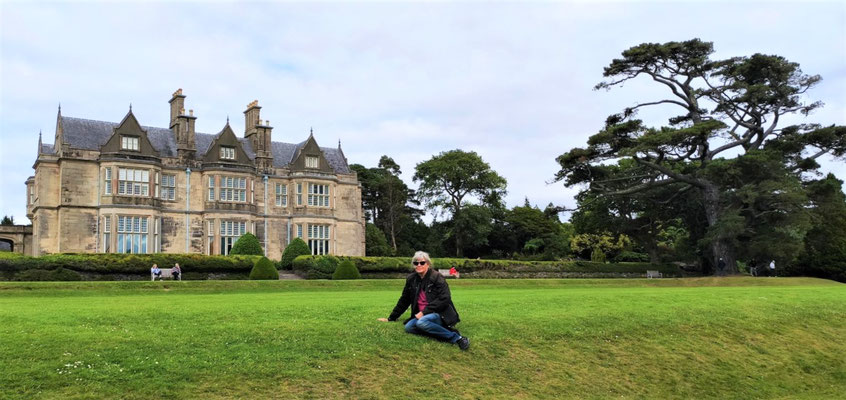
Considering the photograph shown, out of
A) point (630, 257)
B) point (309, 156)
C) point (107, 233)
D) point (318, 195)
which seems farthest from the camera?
point (630, 257)

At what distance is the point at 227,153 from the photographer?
156 ft

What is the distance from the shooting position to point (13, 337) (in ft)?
34.9

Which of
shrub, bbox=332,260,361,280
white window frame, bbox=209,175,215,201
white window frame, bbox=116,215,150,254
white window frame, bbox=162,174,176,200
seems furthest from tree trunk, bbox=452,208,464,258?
white window frame, bbox=116,215,150,254

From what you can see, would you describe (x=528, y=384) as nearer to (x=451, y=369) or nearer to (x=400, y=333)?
(x=451, y=369)

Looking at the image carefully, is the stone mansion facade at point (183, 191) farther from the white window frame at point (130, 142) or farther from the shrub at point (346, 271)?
the shrub at point (346, 271)

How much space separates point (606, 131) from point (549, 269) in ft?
32.7

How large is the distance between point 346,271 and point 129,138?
1750 cm

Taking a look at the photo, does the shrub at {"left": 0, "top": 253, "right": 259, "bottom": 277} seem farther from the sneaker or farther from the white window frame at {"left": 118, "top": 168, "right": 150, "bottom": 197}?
the sneaker

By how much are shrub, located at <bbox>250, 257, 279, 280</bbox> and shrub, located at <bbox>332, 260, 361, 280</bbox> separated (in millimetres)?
3245

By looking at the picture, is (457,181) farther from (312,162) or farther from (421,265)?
(421,265)

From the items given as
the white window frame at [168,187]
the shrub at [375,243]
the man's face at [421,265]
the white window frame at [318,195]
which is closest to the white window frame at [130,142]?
the white window frame at [168,187]

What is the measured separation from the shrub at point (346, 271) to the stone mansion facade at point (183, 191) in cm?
1171

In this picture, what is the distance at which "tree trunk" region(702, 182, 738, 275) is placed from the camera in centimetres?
4253

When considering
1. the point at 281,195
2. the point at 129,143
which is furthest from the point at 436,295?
the point at 281,195
